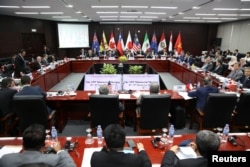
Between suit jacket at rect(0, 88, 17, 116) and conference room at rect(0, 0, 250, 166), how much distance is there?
2.28 feet

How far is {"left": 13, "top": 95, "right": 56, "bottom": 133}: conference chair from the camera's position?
2811 mm

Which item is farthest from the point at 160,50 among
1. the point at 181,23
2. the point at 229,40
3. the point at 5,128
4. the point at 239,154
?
the point at 239,154

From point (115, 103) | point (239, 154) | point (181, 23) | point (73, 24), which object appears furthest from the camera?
point (181, 23)

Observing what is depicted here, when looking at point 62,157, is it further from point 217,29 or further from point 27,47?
point 217,29

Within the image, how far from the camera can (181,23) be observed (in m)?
15.1

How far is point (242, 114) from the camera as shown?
3.25 m

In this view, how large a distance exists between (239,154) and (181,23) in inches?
597

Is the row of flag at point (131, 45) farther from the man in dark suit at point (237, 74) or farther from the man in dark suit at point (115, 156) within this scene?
the man in dark suit at point (115, 156)

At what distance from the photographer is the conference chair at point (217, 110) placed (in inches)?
119

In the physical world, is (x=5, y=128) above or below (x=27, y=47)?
below

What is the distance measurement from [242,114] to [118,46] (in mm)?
9358

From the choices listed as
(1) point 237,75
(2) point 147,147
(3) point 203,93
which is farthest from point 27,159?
(1) point 237,75

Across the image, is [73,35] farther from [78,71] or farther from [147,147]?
[147,147]

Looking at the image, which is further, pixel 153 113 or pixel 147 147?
pixel 153 113
